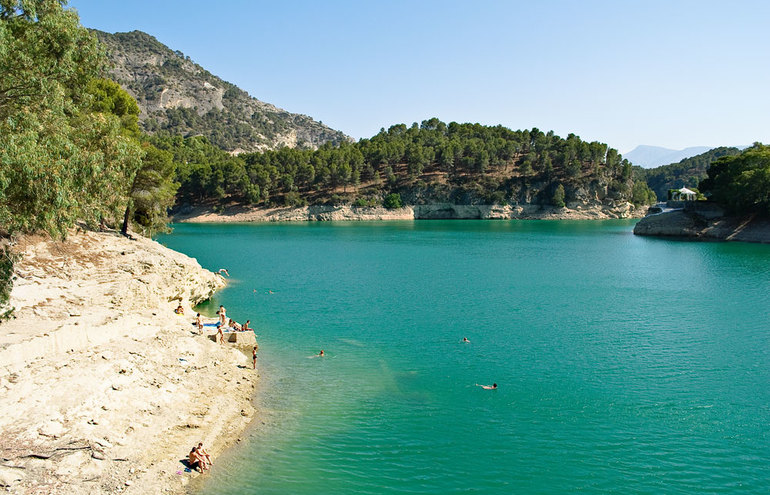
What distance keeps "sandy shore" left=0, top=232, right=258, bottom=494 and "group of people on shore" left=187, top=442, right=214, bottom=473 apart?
0.95ft

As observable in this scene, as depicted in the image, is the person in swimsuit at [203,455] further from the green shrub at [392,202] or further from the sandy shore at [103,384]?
the green shrub at [392,202]

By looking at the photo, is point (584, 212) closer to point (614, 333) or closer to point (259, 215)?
point (259, 215)

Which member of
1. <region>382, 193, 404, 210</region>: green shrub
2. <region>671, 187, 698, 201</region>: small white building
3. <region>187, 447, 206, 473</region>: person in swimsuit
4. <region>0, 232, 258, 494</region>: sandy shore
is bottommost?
<region>187, 447, 206, 473</region>: person in swimsuit

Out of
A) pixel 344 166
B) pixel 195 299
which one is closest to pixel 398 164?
pixel 344 166


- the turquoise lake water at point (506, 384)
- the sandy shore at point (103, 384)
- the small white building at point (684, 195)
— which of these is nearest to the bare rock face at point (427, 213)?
the small white building at point (684, 195)

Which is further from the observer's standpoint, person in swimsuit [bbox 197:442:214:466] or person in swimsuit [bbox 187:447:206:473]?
person in swimsuit [bbox 197:442:214:466]

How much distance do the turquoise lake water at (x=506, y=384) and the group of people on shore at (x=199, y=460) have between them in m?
0.38

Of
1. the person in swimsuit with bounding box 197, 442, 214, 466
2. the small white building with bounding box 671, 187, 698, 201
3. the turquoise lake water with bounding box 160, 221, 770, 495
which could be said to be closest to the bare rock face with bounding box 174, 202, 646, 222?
the small white building with bounding box 671, 187, 698, 201

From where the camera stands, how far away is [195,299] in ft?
137

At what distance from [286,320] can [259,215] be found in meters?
132

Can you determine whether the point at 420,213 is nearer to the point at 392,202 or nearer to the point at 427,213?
the point at 427,213

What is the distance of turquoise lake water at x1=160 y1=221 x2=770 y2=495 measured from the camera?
714 inches

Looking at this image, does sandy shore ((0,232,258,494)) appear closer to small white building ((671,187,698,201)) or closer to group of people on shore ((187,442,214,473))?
group of people on shore ((187,442,214,473))

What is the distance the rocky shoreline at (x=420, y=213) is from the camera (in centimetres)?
16300
